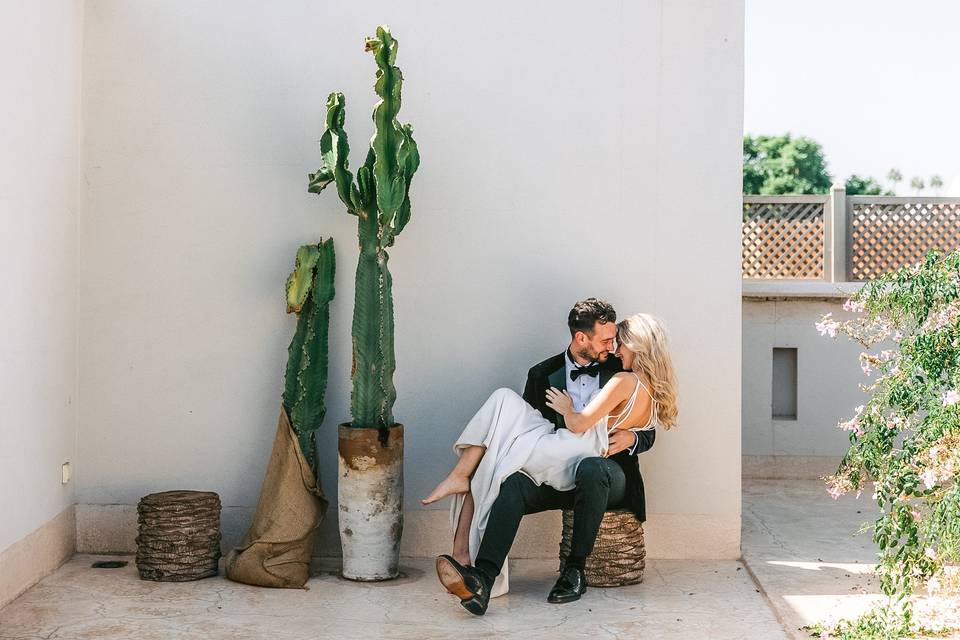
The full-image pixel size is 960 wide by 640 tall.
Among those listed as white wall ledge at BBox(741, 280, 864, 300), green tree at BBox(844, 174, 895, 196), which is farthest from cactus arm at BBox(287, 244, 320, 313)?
green tree at BBox(844, 174, 895, 196)

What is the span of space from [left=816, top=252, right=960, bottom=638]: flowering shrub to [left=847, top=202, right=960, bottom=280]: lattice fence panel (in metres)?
5.20

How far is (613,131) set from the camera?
16.1 ft

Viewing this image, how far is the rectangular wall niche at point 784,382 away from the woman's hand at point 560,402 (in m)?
3.85

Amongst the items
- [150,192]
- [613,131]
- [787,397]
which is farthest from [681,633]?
[787,397]

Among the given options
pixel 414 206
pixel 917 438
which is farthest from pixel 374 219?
pixel 917 438

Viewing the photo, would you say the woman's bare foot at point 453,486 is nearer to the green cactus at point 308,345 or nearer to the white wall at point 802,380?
the green cactus at point 308,345

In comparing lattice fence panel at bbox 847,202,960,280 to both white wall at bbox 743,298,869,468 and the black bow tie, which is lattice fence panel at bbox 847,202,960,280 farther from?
the black bow tie

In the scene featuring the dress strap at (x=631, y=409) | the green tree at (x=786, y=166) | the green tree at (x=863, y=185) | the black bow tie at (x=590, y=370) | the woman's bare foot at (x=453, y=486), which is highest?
the green tree at (x=786, y=166)

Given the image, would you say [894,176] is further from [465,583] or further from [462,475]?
[465,583]

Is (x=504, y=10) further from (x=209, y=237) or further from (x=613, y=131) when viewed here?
(x=209, y=237)

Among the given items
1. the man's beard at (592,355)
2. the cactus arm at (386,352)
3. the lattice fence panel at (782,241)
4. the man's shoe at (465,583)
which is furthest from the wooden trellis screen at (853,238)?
the man's shoe at (465,583)

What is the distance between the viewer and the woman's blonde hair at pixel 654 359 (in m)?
4.46

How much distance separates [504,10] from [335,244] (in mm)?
1363

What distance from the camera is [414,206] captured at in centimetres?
491
